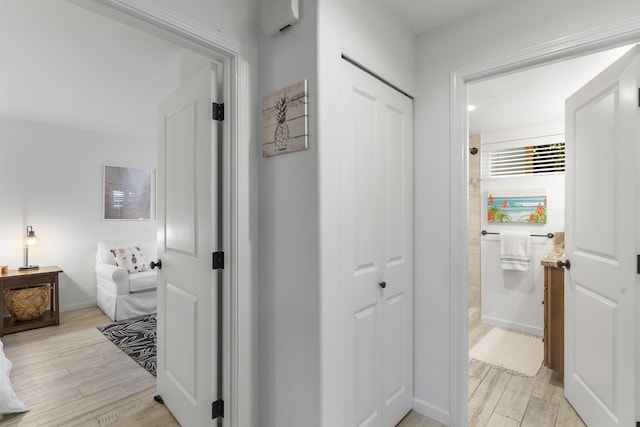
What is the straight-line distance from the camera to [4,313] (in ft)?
11.7

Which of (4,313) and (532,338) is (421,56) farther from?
(4,313)

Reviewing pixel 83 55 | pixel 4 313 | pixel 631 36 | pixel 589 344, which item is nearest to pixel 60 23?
pixel 83 55

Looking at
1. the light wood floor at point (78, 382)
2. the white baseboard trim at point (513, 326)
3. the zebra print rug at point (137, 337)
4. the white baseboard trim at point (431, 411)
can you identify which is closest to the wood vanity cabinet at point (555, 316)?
the white baseboard trim at point (513, 326)

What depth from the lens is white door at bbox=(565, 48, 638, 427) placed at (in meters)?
1.58

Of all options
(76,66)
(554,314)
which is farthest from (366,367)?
(76,66)

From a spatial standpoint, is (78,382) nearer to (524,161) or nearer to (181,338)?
(181,338)

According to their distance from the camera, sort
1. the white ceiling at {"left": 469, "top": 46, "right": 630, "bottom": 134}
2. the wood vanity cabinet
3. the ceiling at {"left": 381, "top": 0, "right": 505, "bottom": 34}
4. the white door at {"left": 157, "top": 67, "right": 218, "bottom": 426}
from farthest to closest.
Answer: the wood vanity cabinet, the white ceiling at {"left": 469, "top": 46, "right": 630, "bottom": 134}, the ceiling at {"left": 381, "top": 0, "right": 505, "bottom": 34}, the white door at {"left": 157, "top": 67, "right": 218, "bottom": 426}

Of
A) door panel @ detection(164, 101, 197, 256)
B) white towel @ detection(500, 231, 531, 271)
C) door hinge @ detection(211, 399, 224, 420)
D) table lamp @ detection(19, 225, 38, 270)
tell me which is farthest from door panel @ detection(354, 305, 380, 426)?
table lamp @ detection(19, 225, 38, 270)

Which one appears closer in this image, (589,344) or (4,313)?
(589,344)

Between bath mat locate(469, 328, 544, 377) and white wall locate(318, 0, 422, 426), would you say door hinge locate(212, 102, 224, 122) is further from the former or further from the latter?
bath mat locate(469, 328, 544, 377)

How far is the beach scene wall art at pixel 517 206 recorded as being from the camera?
11.5 ft

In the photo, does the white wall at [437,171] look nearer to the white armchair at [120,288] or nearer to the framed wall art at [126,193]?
the white armchair at [120,288]

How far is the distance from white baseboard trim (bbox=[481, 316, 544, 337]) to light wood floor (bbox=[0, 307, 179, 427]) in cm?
338

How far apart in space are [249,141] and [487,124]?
3.03m
